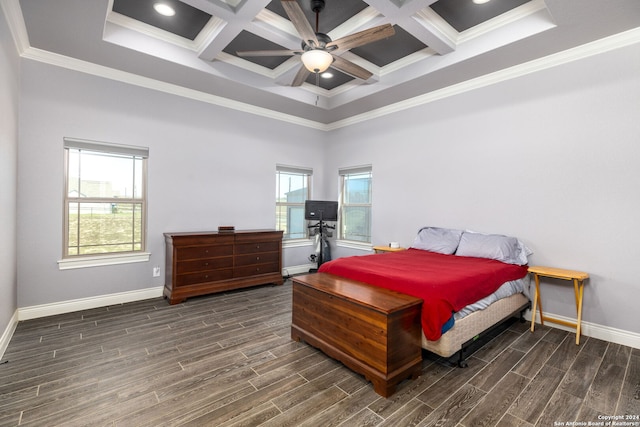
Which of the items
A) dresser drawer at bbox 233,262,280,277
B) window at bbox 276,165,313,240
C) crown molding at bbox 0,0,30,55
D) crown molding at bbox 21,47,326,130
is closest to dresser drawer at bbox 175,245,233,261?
dresser drawer at bbox 233,262,280,277

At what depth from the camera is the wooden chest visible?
2.06 metres

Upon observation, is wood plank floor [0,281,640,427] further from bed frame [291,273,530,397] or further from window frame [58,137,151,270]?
window frame [58,137,151,270]

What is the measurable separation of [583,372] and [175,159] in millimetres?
5034

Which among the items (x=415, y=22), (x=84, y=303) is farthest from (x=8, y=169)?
(x=415, y=22)

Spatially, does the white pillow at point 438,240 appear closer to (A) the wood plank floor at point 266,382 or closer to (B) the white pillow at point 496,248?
(B) the white pillow at point 496,248

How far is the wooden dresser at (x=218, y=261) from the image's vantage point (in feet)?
12.9

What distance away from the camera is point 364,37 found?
2674 millimetres

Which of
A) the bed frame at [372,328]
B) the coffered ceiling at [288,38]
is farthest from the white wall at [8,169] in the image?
the bed frame at [372,328]

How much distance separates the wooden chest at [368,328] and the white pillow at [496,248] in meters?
1.63

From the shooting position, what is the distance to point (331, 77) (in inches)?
178

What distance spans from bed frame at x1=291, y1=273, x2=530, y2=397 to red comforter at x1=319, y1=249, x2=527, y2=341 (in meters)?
0.09

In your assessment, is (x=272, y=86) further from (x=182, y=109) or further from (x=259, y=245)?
(x=259, y=245)

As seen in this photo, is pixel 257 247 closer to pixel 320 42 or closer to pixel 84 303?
pixel 84 303

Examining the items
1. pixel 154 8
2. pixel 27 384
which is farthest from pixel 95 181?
pixel 27 384
